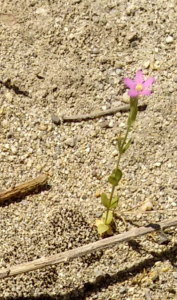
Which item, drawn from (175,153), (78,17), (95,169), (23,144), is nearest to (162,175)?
(175,153)

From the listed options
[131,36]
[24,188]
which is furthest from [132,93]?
[131,36]

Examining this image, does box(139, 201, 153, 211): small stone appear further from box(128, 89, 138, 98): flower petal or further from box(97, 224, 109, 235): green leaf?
box(128, 89, 138, 98): flower petal

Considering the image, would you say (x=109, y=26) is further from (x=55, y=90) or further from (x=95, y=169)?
(x=95, y=169)

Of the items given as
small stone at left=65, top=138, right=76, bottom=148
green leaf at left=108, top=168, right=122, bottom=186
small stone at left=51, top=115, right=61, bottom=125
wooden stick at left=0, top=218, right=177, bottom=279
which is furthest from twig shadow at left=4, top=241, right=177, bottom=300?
small stone at left=51, top=115, right=61, bottom=125

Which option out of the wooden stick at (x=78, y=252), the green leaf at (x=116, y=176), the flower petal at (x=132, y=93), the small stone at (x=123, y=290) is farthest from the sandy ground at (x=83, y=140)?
the flower petal at (x=132, y=93)

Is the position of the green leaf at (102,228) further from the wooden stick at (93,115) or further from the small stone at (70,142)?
the wooden stick at (93,115)

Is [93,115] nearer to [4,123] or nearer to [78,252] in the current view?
[4,123]
